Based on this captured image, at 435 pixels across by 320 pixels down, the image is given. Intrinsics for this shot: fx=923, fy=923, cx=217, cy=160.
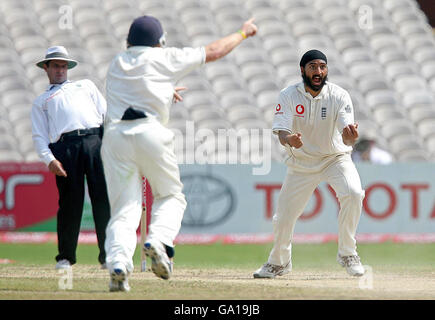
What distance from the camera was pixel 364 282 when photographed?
8.26 m

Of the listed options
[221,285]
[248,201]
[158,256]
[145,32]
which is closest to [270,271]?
[221,285]

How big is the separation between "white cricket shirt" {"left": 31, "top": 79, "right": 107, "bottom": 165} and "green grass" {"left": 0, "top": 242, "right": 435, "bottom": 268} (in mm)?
3749

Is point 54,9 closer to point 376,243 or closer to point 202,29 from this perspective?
point 202,29

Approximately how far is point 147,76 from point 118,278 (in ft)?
5.14

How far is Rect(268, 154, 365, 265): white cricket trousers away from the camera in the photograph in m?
8.70

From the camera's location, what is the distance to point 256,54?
22.3m

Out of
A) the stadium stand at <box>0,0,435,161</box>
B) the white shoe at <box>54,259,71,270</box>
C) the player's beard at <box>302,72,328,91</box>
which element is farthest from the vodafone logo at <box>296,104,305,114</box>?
the stadium stand at <box>0,0,435,161</box>

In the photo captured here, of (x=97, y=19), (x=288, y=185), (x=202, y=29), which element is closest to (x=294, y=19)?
(x=202, y=29)

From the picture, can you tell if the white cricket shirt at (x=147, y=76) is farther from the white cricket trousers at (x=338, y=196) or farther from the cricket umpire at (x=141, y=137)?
the white cricket trousers at (x=338, y=196)

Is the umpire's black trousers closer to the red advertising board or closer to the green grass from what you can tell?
the green grass

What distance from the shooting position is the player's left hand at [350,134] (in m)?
8.27

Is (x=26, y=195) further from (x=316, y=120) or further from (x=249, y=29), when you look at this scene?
(x=249, y=29)

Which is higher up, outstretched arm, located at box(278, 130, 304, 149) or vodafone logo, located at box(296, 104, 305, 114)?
vodafone logo, located at box(296, 104, 305, 114)

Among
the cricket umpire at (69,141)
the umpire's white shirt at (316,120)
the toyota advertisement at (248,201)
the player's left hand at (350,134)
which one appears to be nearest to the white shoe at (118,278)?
the cricket umpire at (69,141)
